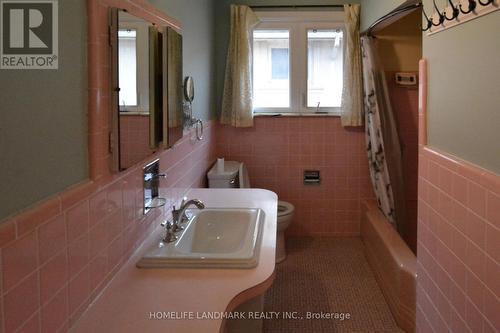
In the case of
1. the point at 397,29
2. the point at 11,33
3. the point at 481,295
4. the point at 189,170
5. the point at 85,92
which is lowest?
the point at 481,295

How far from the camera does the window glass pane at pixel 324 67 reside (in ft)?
12.9

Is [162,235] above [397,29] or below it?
below

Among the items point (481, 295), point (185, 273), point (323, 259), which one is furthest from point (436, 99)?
point (323, 259)

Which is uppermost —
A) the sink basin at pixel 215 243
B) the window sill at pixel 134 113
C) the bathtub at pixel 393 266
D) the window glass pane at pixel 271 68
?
the window glass pane at pixel 271 68

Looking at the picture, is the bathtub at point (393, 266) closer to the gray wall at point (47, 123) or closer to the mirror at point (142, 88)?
the mirror at point (142, 88)

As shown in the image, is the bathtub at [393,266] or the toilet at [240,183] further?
the toilet at [240,183]

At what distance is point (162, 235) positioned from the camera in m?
1.91

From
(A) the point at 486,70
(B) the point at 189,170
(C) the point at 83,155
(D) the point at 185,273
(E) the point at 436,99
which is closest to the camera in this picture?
(C) the point at 83,155

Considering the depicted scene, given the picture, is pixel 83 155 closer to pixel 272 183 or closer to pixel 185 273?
pixel 185 273

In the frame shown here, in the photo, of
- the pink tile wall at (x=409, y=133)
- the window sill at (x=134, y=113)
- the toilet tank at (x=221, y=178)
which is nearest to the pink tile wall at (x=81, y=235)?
the window sill at (x=134, y=113)

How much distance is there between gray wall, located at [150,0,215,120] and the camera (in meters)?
2.53

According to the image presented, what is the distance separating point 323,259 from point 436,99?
2091mm

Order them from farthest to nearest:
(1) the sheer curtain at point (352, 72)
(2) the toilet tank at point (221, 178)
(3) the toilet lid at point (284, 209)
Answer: (1) the sheer curtain at point (352, 72), (3) the toilet lid at point (284, 209), (2) the toilet tank at point (221, 178)

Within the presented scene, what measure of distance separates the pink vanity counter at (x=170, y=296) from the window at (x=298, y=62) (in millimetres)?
2521
